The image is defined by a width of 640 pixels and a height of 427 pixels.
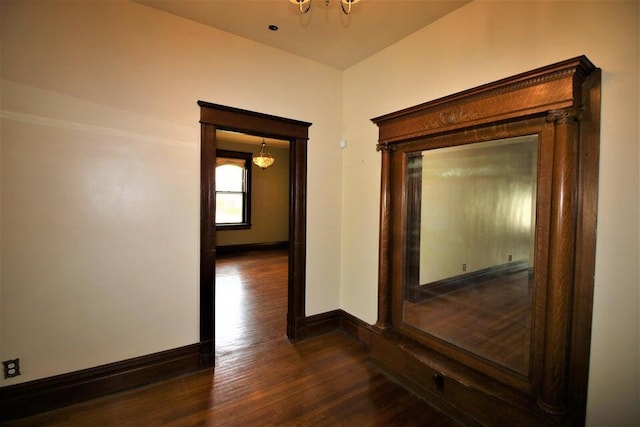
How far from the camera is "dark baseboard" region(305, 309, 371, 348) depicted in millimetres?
3032

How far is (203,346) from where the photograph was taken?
8.39 feet

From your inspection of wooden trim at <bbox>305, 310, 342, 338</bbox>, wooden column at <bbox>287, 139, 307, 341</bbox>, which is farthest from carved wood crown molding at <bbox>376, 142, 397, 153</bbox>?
wooden trim at <bbox>305, 310, 342, 338</bbox>

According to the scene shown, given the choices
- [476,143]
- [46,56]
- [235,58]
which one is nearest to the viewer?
[46,56]

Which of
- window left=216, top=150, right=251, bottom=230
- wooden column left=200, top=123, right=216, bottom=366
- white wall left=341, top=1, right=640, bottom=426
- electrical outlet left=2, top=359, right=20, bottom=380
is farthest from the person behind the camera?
window left=216, top=150, right=251, bottom=230

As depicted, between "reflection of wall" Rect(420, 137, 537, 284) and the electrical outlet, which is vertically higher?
"reflection of wall" Rect(420, 137, 537, 284)

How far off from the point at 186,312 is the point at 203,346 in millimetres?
357

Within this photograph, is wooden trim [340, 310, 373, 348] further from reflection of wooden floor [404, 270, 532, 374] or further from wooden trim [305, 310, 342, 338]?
reflection of wooden floor [404, 270, 532, 374]

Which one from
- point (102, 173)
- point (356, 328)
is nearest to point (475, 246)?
point (356, 328)

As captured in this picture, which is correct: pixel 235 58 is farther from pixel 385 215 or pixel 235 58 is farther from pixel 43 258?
pixel 43 258

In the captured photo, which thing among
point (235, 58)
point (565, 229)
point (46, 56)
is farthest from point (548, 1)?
point (46, 56)

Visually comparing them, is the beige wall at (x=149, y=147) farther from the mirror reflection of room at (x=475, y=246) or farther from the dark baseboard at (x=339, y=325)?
the dark baseboard at (x=339, y=325)

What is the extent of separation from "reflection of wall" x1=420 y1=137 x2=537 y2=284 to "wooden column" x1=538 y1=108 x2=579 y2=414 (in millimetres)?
213

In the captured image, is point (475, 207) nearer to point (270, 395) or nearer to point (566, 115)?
point (566, 115)

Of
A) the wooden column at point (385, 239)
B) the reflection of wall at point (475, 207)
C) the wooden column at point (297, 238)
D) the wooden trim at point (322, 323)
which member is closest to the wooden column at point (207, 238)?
the wooden column at point (297, 238)
